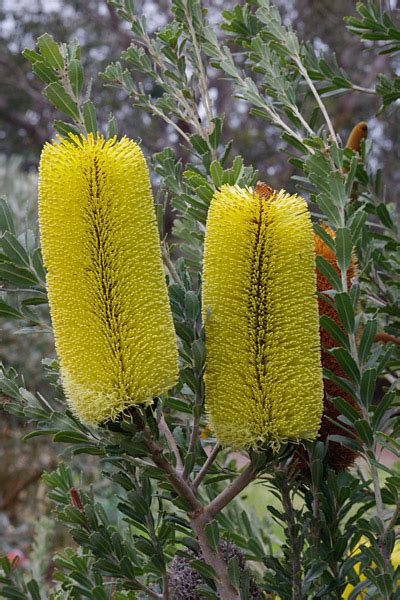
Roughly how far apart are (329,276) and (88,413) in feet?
0.87

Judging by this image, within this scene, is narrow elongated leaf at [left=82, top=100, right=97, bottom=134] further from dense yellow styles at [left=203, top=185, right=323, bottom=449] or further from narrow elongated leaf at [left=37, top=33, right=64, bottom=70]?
dense yellow styles at [left=203, top=185, right=323, bottom=449]

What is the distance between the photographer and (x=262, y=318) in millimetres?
627

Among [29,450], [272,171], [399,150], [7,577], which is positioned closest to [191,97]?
[7,577]

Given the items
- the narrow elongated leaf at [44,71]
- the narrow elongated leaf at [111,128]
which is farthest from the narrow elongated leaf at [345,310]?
the narrow elongated leaf at [44,71]

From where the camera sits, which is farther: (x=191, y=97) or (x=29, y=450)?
(x=29, y=450)

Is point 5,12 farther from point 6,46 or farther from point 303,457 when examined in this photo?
point 303,457

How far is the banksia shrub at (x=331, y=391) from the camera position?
2.60 ft

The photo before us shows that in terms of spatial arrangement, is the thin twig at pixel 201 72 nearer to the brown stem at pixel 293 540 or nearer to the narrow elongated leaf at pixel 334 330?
the narrow elongated leaf at pixel 334 330

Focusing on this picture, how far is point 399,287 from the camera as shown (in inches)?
41.5

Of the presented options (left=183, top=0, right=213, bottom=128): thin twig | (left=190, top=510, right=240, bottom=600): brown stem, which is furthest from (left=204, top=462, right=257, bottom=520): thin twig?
(left=183, top=0, right=213, bottom=128): thin twig

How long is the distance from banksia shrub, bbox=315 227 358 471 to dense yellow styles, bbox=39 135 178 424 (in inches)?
8.9

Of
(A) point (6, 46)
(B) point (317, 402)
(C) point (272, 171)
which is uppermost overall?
(A) point (6, 46)

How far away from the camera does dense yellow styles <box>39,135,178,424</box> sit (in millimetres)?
604

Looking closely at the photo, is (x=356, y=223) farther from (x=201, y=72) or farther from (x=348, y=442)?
(x=201, y=72)
